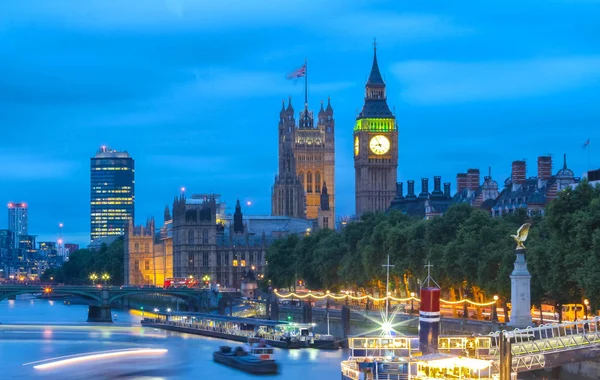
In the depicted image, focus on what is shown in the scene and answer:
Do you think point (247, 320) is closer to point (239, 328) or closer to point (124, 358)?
point (239, 328)

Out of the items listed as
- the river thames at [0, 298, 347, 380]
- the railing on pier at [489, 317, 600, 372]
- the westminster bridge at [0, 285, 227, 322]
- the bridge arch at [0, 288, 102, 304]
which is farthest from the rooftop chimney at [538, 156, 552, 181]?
the railing on pier at [489, 317, 600, 372]

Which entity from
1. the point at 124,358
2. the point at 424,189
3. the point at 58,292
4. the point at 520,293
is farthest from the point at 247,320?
the point at 424,189

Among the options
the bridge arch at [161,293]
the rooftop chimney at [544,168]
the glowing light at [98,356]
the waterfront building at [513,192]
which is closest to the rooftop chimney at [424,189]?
the waterfront building at [513,192]

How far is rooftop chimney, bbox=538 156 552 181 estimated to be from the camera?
138 meters

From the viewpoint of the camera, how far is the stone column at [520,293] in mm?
78250

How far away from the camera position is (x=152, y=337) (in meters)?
125

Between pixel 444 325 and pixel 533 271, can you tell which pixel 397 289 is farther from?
pixel 533 271

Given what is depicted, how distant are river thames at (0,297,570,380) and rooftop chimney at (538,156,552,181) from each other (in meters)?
37.0

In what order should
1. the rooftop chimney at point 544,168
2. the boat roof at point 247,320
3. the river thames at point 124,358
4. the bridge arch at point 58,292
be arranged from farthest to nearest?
1. the bridge arch at point 58,292
2. the rooftop chimney at point 544,168
3. the boat roof at point 247,320
4. the river thames at point 124,358

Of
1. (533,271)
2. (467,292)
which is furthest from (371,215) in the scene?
(533,271)

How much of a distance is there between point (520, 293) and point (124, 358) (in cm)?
3497

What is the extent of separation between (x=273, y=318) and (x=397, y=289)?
13.6m

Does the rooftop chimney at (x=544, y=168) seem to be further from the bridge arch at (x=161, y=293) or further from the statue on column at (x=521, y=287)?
the statue on column at (x=521, y=287)

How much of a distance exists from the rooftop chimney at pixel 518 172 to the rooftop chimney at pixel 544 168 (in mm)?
5734
